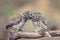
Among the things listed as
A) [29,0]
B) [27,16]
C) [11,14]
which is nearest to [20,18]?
[27,16]

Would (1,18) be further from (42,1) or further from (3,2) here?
(42,1)

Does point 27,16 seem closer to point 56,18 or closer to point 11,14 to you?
point 11,14

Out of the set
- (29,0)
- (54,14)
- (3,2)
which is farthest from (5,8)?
(54,14)

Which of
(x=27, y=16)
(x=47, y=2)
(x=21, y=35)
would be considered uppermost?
(x=47, y=2)

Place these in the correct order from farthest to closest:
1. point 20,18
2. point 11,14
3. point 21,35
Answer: point 11,14 < point 20,18 < point 21,35

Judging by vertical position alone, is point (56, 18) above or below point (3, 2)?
below

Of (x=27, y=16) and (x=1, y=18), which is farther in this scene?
(x=1, y=18)

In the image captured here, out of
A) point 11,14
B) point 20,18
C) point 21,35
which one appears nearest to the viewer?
point 21,35
